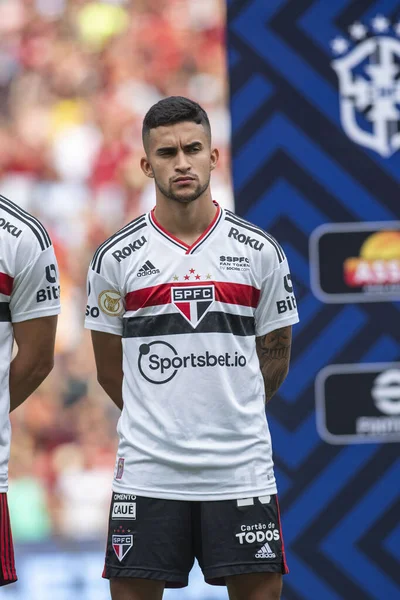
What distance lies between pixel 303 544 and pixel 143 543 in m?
1.61

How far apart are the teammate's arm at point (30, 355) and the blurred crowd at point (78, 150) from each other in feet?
5.40

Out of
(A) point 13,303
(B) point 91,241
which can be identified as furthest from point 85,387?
(A) point 13,303

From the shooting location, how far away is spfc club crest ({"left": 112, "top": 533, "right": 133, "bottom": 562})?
2.40 metres

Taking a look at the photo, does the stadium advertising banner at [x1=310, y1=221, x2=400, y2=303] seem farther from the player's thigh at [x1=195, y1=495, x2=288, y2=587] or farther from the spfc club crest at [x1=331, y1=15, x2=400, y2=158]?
the player's thigh at [x1=195, y1=495, x2=288, y2=587]

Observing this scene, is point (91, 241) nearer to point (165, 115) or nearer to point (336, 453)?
point (336, 453)

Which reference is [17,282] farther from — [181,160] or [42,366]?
[181,160]

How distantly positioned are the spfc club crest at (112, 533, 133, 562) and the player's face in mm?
791

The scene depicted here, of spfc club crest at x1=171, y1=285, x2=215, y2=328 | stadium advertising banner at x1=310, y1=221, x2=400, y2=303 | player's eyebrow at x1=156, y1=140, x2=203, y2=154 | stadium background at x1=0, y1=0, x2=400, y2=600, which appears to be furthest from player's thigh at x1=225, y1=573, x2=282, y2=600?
stadium advertising banner at x1=310, y1=221, x2=400, y2=303

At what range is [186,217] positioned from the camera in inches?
98.8

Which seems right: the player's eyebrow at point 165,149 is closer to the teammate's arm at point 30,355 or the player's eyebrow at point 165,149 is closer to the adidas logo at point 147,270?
the adidas logo at point 147,270

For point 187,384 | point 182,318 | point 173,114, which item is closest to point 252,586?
point 187,384

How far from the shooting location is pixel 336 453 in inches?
153

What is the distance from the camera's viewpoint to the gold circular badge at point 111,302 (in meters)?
2.51

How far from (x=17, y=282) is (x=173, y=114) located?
0.54 metres
